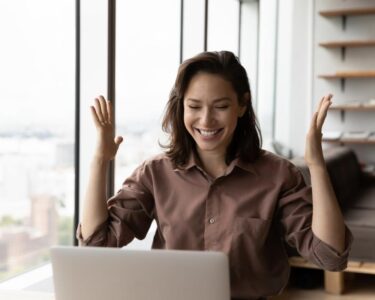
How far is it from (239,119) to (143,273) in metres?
0.66

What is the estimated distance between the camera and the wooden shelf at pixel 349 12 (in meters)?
5.46

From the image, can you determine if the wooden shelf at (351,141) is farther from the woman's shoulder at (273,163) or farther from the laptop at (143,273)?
the laptop at (143,273)

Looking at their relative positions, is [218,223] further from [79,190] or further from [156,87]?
[156,87]

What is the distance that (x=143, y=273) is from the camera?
1051 mm

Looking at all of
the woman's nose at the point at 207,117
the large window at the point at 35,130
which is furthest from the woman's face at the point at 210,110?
the large window at the point at 35,130

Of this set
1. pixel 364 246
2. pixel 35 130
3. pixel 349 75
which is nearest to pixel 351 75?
pixel 349 75

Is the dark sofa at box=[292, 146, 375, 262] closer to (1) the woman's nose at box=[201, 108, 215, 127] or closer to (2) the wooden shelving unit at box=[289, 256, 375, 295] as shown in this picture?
(2) the wooden shelving unit at box=[289, 256, 375, 295]

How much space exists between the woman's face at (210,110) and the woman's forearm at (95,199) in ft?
0.84

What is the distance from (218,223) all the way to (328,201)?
0.29 m

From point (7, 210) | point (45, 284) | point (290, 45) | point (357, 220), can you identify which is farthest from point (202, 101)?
point (290, 45)

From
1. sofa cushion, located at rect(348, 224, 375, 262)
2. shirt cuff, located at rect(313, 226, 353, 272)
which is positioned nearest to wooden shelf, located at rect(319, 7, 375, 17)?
sofa cushion, located at rect(348, 224, 375, 262)

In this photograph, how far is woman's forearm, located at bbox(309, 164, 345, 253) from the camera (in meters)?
1.37

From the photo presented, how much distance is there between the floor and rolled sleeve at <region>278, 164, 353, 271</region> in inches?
74.6

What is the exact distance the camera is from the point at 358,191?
16.6ft
